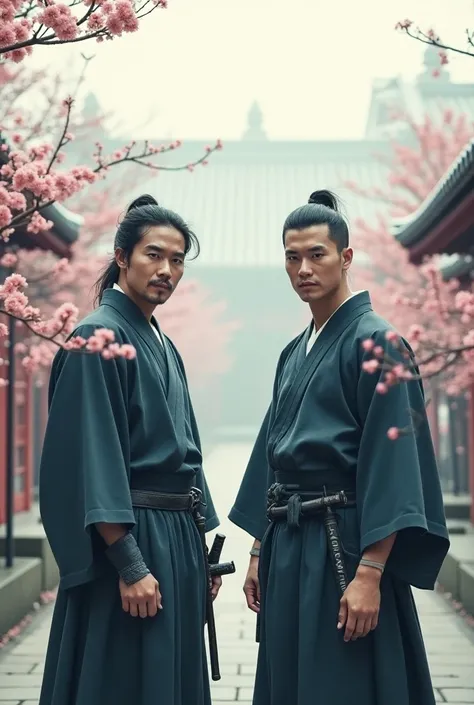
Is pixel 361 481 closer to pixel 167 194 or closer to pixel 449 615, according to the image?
pixel 449 615

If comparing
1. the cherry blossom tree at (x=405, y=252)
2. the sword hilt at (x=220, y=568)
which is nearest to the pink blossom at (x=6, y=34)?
the sword hilt at (x=220, y=568)

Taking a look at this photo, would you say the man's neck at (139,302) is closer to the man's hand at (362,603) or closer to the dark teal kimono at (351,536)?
the dark teal kimono at (351,536)

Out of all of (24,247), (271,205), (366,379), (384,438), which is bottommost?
(384,438)

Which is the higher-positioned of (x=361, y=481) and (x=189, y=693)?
(x=361, y=481)

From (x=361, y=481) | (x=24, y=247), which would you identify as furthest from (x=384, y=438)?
(x=24, y=247)

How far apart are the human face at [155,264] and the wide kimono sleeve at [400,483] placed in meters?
0.73

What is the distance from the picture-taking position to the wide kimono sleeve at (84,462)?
2.92 meters

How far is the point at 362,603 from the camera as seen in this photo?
113 inches

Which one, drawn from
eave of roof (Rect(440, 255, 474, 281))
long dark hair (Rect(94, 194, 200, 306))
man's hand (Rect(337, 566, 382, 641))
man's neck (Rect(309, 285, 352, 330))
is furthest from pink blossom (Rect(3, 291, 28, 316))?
eave of roof (Rect(440, 255, 474, 281))

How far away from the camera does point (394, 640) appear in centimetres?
296

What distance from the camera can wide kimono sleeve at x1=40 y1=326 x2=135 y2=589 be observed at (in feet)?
9.57

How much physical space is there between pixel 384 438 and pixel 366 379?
0.65 feet

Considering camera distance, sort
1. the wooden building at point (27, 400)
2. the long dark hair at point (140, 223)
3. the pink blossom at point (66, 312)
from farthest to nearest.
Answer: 1. the wooden building at point (27, 400)
2. the long dark hair at point (140, 223)
3. the pink blossom at point (66, 312)

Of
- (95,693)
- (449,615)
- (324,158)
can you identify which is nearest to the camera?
(95,693)
